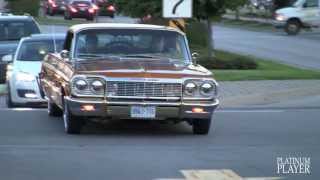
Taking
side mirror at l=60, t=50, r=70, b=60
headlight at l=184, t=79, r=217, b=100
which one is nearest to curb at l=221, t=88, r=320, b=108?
side mirror at l=60, t=50, r=70, b=60

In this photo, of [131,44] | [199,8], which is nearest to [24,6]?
[199,8]

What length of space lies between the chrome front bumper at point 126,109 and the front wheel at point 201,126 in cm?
39

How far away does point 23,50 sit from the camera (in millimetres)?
16797

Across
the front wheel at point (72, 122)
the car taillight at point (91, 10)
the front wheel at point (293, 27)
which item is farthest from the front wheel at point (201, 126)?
the car taillight at point (91, 10)

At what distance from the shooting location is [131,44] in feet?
42.4

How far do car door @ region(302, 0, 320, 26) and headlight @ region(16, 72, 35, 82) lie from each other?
3187 centimetres

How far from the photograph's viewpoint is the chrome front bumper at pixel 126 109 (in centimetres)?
1159

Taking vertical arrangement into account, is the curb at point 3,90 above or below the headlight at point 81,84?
below

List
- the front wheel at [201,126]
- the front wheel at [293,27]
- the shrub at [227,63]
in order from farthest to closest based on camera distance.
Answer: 1. the front wheel at [293,27]
2. the shrub at [227,63]
3. the front wheel at [201,126]

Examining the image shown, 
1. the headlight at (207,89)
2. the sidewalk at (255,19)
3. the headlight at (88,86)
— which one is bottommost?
the sidewalk at (255,19)

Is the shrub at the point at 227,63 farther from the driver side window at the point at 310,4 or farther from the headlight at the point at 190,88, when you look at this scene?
the driver side window at the point at 310,4

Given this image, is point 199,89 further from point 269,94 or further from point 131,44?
point 269,94

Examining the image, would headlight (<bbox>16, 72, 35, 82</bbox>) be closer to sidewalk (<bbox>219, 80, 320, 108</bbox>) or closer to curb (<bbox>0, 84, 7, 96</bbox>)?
curb (<bbox>0, 84, 7, 96</bbox>)

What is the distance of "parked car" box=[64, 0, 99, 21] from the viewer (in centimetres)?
5559
